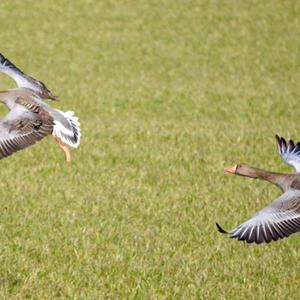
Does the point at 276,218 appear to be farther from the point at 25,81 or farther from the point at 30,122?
the point at 25,81

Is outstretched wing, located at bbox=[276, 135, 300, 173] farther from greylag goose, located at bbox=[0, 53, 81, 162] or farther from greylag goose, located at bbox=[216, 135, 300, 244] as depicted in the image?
greylag goose, located at bbox=[0, 53, 81, 162]

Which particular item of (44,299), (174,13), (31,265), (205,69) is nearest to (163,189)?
(31,265)

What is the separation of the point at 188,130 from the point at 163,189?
5.59 meters

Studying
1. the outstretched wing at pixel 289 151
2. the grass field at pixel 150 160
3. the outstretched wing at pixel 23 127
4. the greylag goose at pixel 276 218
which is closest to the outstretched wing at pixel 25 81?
the outstretched wing at pixel 23 127

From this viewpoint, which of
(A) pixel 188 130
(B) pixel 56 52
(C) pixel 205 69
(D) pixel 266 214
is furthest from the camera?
(B) pixel 56 52

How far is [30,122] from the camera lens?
9.16m

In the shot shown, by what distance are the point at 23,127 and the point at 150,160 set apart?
24.9 feet

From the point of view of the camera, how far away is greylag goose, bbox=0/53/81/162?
8.82 meters

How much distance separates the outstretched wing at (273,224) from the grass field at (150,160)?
1.47m

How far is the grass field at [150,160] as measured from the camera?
10086mm

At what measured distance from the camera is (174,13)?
38.2 metres

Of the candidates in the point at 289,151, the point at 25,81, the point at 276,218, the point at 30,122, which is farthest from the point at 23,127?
the point at 289,151

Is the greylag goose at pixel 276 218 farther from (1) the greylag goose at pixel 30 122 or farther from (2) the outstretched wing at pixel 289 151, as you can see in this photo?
(1) the greylag goose at pixel 30 122

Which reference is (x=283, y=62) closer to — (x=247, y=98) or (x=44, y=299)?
(x=247, y=98)
